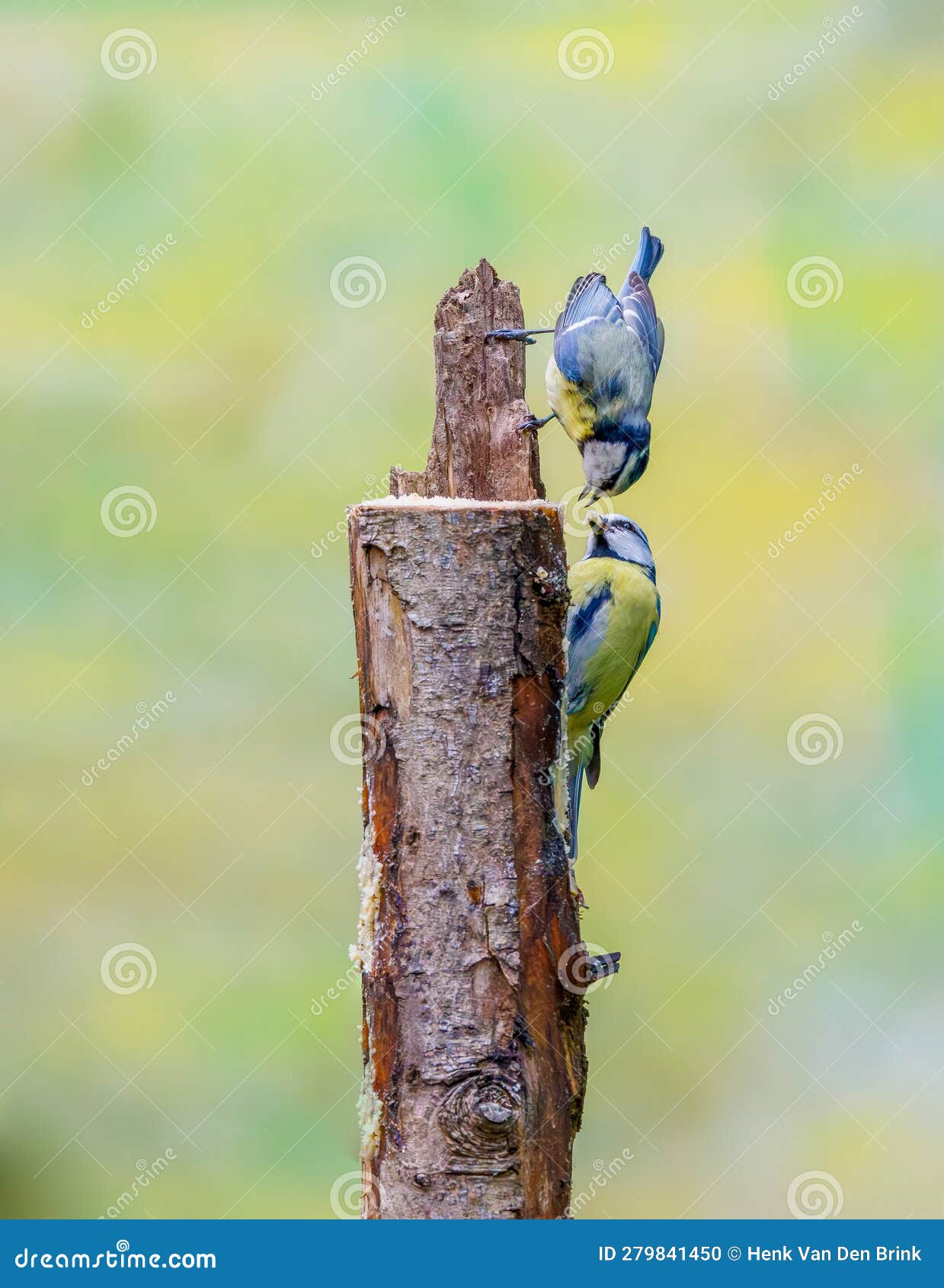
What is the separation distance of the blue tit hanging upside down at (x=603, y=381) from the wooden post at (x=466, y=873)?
2.33ft

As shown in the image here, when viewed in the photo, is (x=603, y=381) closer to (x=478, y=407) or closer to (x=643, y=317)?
(x=643, y=317)

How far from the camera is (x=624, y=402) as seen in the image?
2559 mm

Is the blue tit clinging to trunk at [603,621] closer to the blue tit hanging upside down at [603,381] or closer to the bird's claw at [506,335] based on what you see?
the blue tit hanging upside down at [603,381]

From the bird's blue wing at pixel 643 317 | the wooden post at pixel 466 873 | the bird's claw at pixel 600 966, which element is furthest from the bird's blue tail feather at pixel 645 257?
the bird's claw at pixel 600 966

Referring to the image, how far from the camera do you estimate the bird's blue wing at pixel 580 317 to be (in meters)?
2.56

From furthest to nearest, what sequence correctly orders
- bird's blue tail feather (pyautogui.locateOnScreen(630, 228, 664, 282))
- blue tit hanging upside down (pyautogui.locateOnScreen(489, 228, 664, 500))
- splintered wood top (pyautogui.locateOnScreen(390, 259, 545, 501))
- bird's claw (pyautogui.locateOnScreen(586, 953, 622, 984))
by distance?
1. bird's blue tail feather (pyautogui.locateOnScreen(630, 228, 664, 282))
2. blue tit hanging upside down (pyautogui.locateOnScreen(489, 228, 664, 500))
3. splintered wood top (pyautogui.locateOnScreen(390, 259, 545, 501))
4. bird's claw (pyautogui.locateOnScreen(586, 953, 622, 984))

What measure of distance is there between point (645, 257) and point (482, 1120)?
2.00 meters

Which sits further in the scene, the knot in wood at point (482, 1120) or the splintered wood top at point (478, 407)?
the splintered wood top at point (478, 407)

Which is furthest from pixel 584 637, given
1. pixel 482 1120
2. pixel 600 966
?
pixel 482 1120

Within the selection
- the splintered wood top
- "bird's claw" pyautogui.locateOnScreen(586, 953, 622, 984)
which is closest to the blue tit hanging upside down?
the splintered wood top

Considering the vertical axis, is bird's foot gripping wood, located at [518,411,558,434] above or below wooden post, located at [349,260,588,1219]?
above

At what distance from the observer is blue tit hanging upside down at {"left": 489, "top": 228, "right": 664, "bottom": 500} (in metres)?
2.55

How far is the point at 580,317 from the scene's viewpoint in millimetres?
2605

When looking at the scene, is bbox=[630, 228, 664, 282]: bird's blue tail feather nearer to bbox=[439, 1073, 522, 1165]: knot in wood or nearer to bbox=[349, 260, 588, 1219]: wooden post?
bbox=[349, 260, 588, 1219]: wooden post
